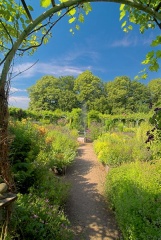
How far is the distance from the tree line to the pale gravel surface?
30935mm

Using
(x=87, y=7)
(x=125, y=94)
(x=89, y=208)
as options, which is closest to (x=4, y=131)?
(x=87, y=7)

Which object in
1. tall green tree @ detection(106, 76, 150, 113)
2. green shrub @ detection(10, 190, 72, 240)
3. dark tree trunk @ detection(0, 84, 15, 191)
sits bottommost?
green shrub @ detection(10, 190, 72, 240)

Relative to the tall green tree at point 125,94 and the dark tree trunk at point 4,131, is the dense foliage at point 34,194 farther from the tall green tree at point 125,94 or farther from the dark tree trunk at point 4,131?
the tall green tree at point 125,94

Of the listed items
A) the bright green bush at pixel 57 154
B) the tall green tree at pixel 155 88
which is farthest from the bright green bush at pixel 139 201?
the tall green tree at pixel 155 88

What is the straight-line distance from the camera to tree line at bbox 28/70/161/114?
3928cm

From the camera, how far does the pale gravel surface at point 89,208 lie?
4.00 metres

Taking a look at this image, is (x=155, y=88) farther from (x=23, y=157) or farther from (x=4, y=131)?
(x=4, y=131)

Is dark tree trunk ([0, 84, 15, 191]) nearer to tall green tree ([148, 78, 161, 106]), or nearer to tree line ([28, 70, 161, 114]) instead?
tree line ([28, 70, 161, 114])

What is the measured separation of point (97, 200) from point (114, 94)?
36.3 m

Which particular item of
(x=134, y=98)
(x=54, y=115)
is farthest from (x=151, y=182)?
(x=134, y=98)

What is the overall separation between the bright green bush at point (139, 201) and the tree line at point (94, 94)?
33488mm

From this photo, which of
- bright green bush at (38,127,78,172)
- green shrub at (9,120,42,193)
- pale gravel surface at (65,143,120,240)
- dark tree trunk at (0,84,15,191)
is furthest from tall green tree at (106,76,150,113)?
dark tree trunk at (0,84,15,191)

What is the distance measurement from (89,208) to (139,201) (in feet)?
6.80

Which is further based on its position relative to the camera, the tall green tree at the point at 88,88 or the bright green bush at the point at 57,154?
the tall green tree at the point at 88,88
